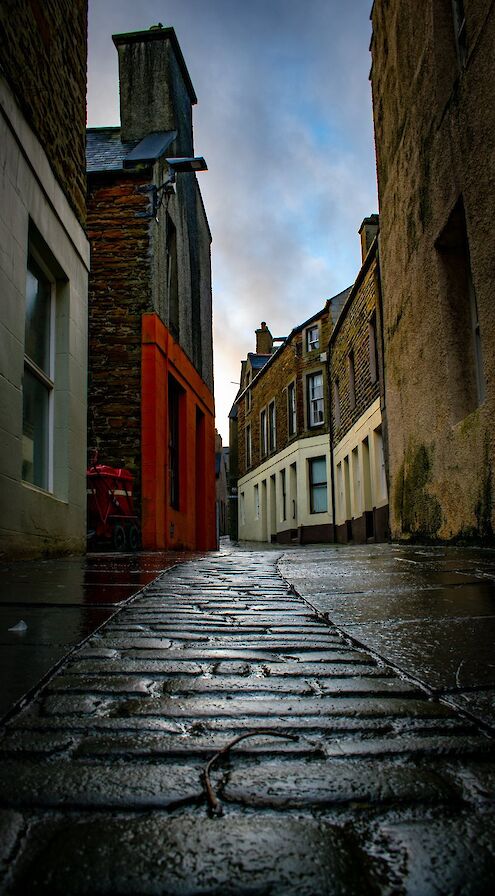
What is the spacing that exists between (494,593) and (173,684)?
180 cm

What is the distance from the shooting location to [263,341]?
3922 centimetres

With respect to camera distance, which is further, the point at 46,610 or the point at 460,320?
the point at 460,320

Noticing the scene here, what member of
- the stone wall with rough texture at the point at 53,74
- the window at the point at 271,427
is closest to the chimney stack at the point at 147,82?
the stone wall with rough texture at the point at 53,74

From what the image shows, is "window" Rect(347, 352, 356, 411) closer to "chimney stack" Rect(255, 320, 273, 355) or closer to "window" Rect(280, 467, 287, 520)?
"window" Rect(280, 467, 287, 520)

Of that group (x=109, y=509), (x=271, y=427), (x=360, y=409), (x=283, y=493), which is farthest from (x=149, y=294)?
(x=271, y=427)

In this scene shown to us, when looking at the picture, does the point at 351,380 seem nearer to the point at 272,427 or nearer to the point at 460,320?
the point at 272,427

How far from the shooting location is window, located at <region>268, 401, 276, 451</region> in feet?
99.1

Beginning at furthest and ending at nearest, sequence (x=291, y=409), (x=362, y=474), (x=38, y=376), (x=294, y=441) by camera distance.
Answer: (x=291, y=409) < (x=294, y=441) < (x=362, y=474) < (x=38, y=376)

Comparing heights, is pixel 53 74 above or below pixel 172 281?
below

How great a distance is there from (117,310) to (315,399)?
48.2 ft

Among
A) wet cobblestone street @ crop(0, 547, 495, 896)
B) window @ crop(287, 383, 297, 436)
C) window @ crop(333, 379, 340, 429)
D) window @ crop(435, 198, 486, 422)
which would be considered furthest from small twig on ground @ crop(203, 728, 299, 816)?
window @ crop(287, 383, 297, 436)

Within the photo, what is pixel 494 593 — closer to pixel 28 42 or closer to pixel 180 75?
pixel 28 42

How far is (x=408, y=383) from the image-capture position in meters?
8.81

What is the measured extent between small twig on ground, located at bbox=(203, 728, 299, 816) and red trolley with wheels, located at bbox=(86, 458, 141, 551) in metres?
8.64
